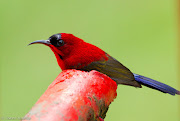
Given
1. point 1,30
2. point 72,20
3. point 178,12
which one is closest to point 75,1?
point 72,20

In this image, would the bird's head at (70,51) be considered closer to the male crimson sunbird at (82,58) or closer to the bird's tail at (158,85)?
→ the male crimson sunbird at (82,58)

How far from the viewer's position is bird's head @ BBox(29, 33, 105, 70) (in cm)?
230

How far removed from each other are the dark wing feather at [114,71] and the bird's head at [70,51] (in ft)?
0.16

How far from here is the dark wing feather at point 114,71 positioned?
230 centimetres

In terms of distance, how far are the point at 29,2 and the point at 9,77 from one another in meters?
1.19

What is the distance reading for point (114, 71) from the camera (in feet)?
7.73

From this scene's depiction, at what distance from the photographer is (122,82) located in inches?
90.1

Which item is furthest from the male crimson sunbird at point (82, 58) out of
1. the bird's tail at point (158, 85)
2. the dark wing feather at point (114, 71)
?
the bird's tail at point (158, 85)

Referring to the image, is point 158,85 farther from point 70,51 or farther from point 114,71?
point 70,51

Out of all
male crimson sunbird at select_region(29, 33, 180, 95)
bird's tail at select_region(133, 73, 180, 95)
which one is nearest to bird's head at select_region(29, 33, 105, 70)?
male crimson sunbird at select_region(29, 33, 180, 95)

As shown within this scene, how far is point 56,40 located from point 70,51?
15 centimetres

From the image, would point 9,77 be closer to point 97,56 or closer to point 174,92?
point 97,56

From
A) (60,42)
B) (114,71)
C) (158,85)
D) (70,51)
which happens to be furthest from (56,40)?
(158,85)

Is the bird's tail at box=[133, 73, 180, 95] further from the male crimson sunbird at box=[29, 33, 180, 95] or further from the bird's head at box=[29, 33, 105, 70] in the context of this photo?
the bird's head at box=[29, 33, 105, 70]
